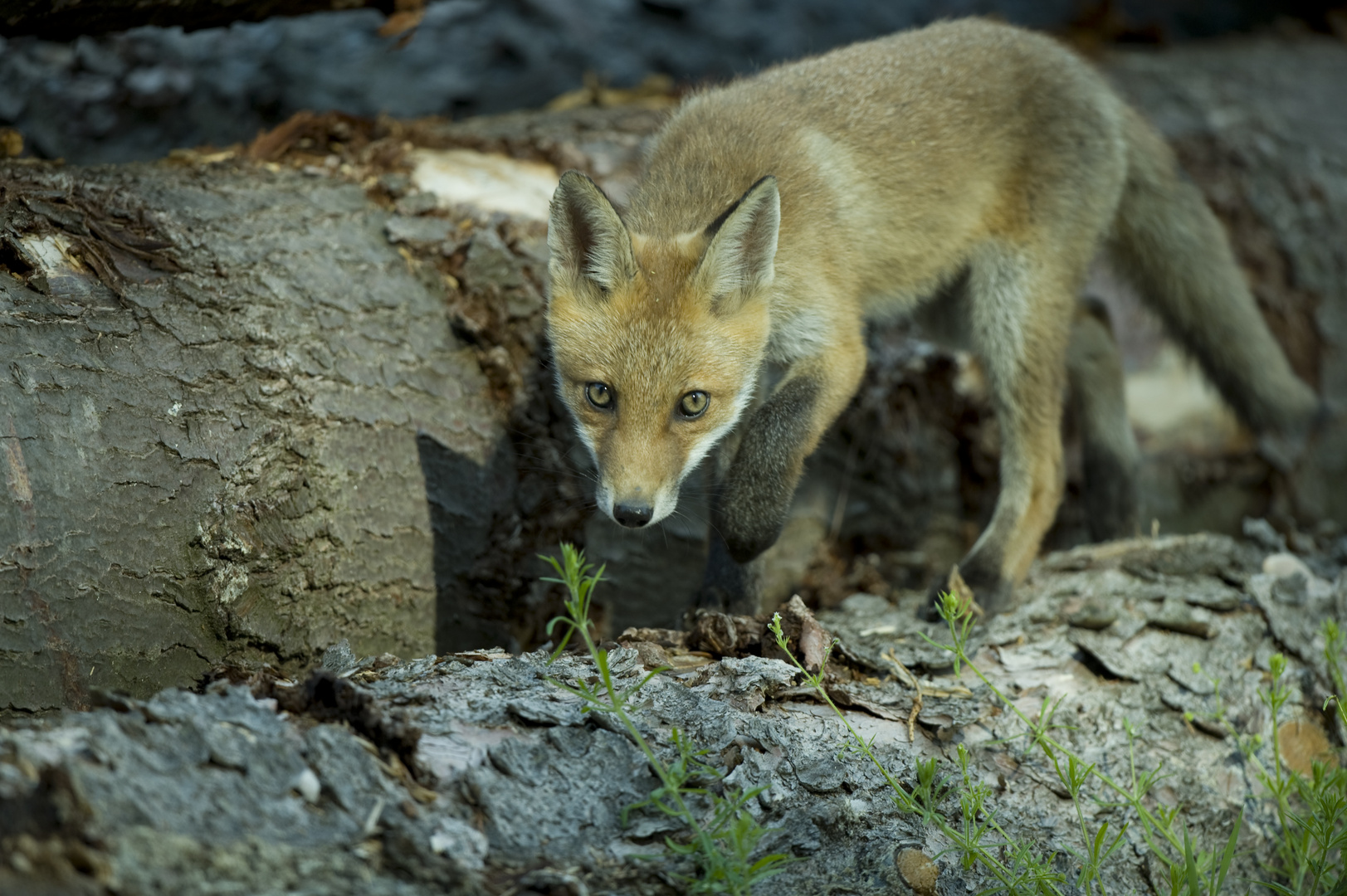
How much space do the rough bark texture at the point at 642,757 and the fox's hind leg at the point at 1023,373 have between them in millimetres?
432

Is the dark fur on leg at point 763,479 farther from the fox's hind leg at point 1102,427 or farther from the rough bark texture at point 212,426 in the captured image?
the fox's hind leg at point 1102,427

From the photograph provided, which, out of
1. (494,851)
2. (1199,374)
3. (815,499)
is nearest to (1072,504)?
(1199,374)

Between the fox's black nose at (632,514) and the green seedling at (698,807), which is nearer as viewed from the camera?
the green seedling at (698,807)

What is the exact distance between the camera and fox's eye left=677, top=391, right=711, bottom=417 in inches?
109

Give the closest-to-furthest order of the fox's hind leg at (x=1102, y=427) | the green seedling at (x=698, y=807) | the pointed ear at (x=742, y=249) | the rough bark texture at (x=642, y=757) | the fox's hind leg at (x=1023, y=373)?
the rough bark texture at (x=642, y=757) → the green seedling at (x=698, y=807) → the pointed ear at (x=742, y=249) → the fox's hind leg at (x=1023, y=373) → the fox's hind leg at (x=1102, y=427)

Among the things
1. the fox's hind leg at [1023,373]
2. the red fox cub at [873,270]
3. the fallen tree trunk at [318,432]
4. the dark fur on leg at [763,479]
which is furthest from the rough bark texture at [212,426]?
the fox's hind leg at [1023,373]

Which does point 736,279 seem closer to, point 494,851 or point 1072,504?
point 494,851

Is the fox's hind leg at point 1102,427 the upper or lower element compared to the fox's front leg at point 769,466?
lower

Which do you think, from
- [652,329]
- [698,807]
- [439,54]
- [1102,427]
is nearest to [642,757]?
[698,807]

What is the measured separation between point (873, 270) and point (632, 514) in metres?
1.45

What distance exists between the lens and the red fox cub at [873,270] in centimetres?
277

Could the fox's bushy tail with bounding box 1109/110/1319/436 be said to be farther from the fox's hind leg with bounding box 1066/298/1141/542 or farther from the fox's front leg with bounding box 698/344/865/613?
the fox's front leg with bounding box 698/344/865/613

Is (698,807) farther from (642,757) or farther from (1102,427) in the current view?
(1102,427)

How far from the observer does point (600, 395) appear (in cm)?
277
